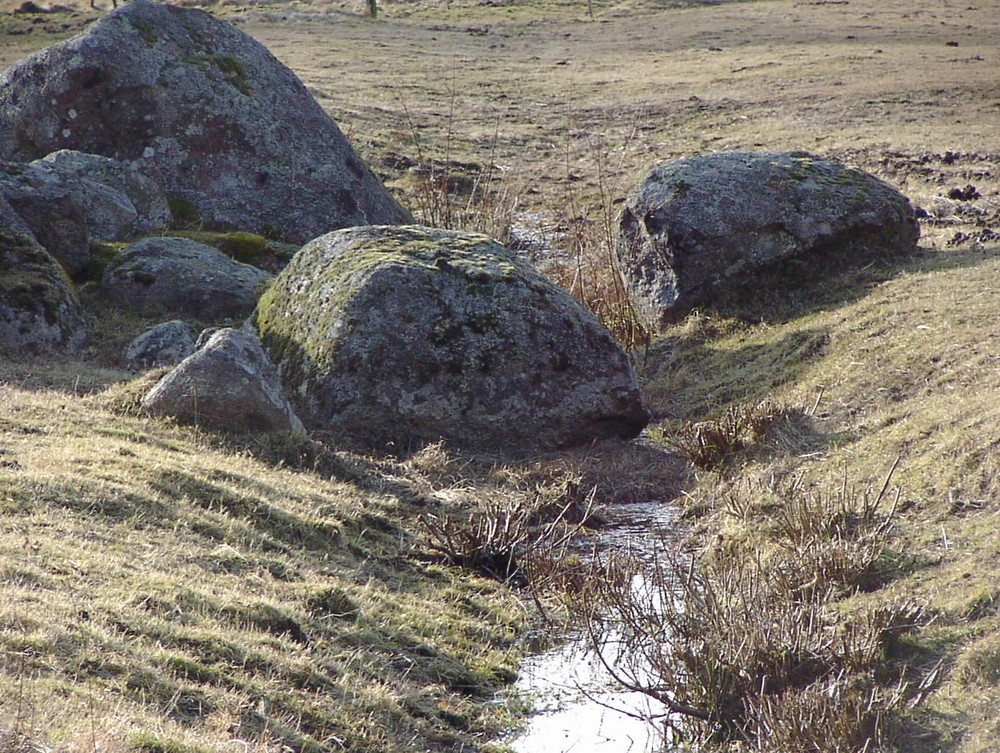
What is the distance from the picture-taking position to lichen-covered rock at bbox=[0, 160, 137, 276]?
11.6 meters

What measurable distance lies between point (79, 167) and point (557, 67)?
23.0 meters

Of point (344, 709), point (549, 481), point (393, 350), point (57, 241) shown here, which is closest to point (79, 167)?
point (57, 241)

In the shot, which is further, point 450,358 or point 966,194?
point 966,194

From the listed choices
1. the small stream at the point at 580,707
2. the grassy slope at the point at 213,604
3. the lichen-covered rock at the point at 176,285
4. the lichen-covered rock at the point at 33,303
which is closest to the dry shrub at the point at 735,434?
the grassy slope at the point at 213,604

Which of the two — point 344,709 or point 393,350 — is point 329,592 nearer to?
point 344,709

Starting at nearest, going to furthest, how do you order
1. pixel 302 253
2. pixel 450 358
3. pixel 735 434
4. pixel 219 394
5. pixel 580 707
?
pixel 580 707 < pixel 219 394 < pixel 735 434 < pixel 450 358 < pixel 302 253

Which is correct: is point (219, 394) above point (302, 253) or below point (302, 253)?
below

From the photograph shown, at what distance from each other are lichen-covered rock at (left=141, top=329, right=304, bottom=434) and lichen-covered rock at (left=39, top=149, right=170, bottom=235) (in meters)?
5.11

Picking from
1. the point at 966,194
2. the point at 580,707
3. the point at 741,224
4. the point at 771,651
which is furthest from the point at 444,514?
the point at 966,194

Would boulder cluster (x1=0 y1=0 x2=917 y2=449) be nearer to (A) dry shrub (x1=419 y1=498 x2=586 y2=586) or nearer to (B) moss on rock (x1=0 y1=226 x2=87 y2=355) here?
(B) moss on rock (x1=0 y1=226 x2=87 y2=355)

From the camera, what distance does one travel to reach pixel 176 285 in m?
11.5

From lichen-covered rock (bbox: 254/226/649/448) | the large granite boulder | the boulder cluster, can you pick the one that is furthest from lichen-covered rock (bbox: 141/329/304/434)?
the large granite boulder

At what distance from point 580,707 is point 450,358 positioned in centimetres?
420

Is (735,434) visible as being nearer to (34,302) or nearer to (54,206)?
(34,302)
